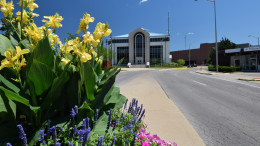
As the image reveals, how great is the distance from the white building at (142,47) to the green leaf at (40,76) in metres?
60.6

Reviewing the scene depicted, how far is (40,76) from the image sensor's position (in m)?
1.20

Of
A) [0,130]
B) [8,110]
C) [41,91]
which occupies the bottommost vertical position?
[0,130]

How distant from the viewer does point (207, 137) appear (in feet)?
10.3

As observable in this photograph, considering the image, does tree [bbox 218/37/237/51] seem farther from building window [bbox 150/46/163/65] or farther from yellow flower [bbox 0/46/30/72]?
yellow flower [bbox 0/46/30/72]

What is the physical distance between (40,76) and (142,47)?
2445 inches

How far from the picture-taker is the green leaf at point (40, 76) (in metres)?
1.15

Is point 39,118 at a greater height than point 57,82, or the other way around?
point 57,82

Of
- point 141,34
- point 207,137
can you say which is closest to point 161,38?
point 141,34

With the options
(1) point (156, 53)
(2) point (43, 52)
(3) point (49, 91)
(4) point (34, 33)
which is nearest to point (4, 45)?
(4) point (34, 33)

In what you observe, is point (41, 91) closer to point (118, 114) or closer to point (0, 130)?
point (0, 130)

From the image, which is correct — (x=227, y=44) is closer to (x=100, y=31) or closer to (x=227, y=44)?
(x=227, y=44)

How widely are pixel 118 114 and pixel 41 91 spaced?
1.29 metres

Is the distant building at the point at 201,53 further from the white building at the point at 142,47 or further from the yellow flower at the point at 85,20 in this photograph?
the yellow flower at the point at 85,20

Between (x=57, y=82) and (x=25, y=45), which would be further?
(x=25, y=45)
